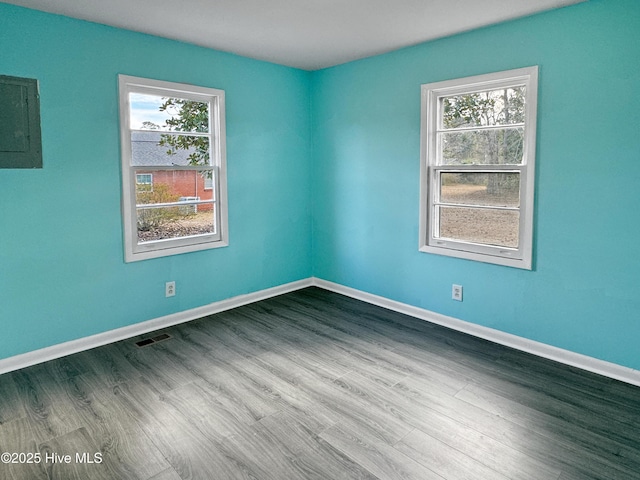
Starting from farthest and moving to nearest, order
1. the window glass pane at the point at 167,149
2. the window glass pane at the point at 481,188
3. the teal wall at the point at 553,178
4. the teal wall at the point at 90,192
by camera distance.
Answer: the window glass pane at the point at 167,149, the window glass pane at the point at 481,188, the teal wall at the point at 90,192, the teal wall at the point at 553,178

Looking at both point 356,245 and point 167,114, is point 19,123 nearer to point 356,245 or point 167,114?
point 167,114

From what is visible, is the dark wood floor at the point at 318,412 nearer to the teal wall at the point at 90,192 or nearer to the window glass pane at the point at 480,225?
the teal wall at the point at 90,192

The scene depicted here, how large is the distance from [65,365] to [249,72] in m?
2.99

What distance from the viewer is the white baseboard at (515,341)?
115 inches

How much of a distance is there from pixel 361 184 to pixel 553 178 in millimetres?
1843

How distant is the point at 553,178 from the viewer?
3.12 meters

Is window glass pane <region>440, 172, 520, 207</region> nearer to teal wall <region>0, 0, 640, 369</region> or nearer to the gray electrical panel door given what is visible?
teal wall <region>0, 0, 640, 369</region>

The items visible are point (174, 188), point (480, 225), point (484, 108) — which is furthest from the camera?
point (174, 188)

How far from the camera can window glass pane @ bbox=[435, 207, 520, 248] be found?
344 centimetres

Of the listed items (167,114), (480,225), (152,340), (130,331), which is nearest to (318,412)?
(152,340)

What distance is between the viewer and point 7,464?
2.10m

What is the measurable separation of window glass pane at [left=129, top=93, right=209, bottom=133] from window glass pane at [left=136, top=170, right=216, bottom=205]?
381 millimetres

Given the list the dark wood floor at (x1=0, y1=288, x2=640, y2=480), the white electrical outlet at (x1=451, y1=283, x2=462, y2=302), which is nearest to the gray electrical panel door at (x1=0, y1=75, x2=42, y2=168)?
the dark wood floor at (x1=0, y1=288, x2=640, y2=480)

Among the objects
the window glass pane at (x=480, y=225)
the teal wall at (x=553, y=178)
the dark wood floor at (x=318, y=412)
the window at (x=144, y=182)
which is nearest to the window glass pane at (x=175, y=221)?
the window at (x=144, y=182)
